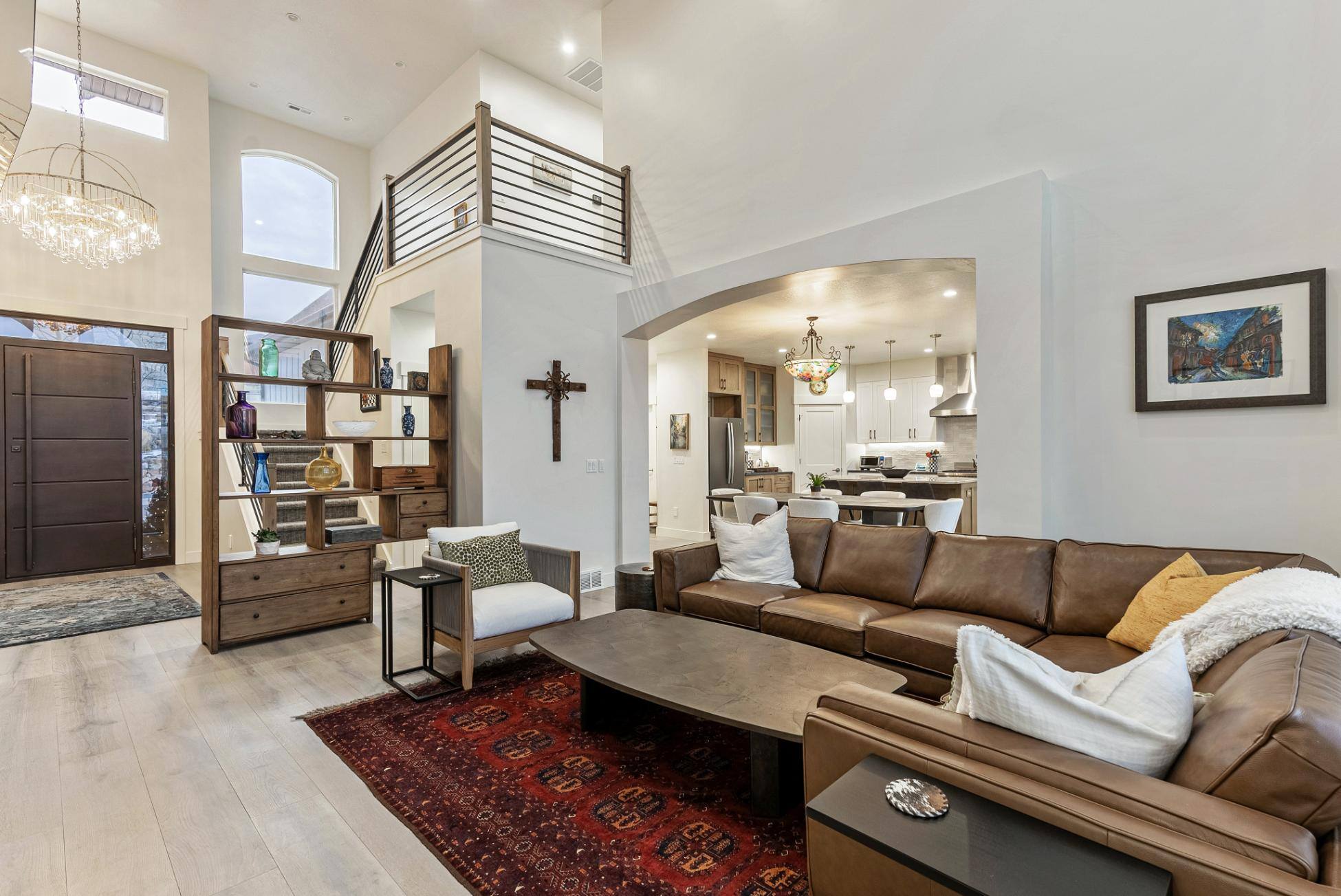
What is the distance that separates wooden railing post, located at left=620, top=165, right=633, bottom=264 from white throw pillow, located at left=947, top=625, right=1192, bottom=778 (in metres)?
5.37

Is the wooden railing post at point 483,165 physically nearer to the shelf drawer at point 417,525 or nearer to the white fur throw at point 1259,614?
the shelf drawer at point 417,525

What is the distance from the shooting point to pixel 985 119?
12.4ft

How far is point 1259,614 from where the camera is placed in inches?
66.9

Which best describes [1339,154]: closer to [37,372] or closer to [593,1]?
[593,1]

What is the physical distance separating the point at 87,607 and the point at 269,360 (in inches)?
111

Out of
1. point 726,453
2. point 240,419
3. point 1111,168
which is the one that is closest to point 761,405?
point 726,453

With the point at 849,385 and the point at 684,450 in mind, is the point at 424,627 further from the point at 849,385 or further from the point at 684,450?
the point at 849,385

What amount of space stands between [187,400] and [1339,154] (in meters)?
9.33

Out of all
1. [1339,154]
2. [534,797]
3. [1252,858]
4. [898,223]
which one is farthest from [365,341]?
[1339,154]

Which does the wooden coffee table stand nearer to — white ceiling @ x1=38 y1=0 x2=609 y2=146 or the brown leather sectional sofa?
the brown leather sectional sofa

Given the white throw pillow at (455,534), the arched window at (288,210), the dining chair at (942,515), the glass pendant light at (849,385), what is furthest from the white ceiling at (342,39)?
the dining chair at (942,515)

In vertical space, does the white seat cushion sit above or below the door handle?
below

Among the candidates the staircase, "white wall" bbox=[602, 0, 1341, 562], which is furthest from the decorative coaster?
the staircase

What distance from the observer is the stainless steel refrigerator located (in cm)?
930
